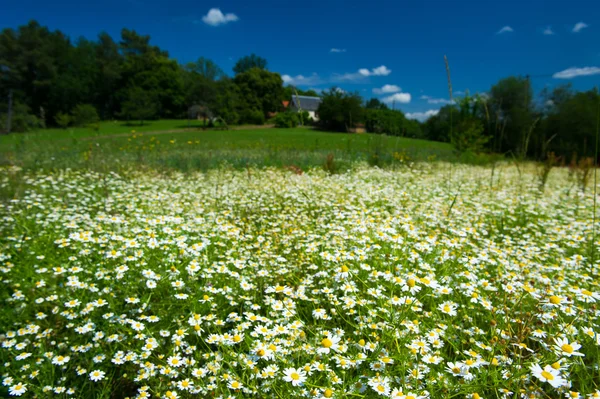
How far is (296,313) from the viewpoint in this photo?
2.08 meters

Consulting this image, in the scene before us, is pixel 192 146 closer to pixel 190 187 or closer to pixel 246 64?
pixel 190 187

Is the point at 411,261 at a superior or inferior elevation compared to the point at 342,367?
superior

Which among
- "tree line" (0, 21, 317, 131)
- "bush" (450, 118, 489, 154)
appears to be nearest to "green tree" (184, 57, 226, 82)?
"tree line" (0, 21, 317, 131)

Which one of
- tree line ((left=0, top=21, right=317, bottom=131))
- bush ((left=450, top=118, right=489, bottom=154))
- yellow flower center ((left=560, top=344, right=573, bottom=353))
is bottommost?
yellow flower center ((left=560, top=344, right=573, bottom=353))

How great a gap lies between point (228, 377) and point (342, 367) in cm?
61

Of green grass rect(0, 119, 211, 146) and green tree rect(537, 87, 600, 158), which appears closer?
green grass rect(0, 119, 211, 146)

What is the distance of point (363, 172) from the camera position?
8008 millimetres

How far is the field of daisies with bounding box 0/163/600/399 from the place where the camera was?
5.29 feet

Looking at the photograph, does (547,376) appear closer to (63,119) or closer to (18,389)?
(18,389)

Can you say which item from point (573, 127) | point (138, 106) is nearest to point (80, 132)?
point (138, 106)

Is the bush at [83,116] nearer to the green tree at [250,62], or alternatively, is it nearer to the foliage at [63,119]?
the foliage at [63,119]

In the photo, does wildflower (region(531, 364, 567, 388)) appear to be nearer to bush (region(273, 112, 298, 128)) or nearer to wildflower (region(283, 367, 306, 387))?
wildflower (region(283, 367, 306, 387))

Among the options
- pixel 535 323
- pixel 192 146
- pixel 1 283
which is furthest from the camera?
pixel 192 146

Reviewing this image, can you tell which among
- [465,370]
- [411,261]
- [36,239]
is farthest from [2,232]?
[465,370]
